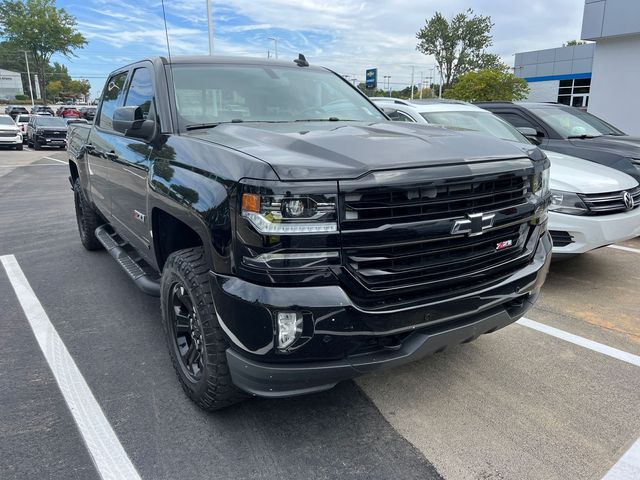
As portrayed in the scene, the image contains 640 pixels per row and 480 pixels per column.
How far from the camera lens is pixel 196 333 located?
2727 millimetres

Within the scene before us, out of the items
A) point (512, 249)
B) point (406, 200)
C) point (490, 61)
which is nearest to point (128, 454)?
point (406, 200)

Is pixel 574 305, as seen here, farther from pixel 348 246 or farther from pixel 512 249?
pixel 348 246

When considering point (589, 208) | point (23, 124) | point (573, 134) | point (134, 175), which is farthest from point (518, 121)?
point (23, 124)

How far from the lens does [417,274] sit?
238 centimetres

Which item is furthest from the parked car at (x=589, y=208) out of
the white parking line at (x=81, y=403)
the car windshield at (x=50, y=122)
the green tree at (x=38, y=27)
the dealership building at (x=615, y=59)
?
the green tree at (x=38, y=27)

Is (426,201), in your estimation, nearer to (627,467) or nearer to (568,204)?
(627,467)

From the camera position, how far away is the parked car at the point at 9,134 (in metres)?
23.5

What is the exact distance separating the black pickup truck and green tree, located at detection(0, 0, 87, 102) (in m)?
61.6

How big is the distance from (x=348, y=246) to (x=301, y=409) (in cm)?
121

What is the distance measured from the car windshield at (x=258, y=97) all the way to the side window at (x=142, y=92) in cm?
25

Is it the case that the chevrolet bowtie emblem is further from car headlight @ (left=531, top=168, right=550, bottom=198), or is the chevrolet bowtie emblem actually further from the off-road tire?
the off-road tire

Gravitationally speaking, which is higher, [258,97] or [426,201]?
[258,97]

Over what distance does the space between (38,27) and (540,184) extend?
207 ft

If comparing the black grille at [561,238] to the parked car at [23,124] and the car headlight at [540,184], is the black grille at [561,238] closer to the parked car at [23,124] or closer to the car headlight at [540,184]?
the car headlight at [540,184]
